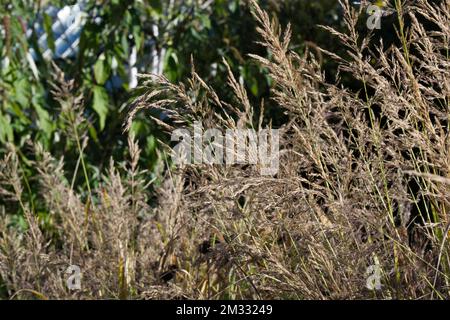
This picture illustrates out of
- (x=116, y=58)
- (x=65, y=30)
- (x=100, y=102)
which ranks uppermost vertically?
(x=65, y=30)

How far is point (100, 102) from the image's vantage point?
13.1 ft

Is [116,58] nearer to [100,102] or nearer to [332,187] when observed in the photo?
[100,102]

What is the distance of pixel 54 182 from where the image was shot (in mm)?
2986

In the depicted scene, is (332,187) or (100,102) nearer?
(332,187)

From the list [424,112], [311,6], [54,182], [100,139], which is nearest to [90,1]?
[100,139]

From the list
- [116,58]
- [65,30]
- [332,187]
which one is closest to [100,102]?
[116,58]

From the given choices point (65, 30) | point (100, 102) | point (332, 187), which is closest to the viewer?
point (332, 187)

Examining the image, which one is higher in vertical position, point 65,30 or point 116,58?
point 65,30

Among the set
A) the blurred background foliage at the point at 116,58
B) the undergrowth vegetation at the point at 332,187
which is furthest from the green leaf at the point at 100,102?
the undergrowth vegetation at the point at 332,187

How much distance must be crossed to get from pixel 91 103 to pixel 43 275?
1.46m

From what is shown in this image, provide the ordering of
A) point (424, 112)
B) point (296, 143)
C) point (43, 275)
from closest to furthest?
point (424, 112) → point (296, 143) → point (43, 275)

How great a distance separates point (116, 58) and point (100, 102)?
234 millimetres

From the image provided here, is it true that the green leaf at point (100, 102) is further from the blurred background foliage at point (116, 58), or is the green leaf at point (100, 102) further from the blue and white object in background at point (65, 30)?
the blue and white object in background at point (65, 30)
